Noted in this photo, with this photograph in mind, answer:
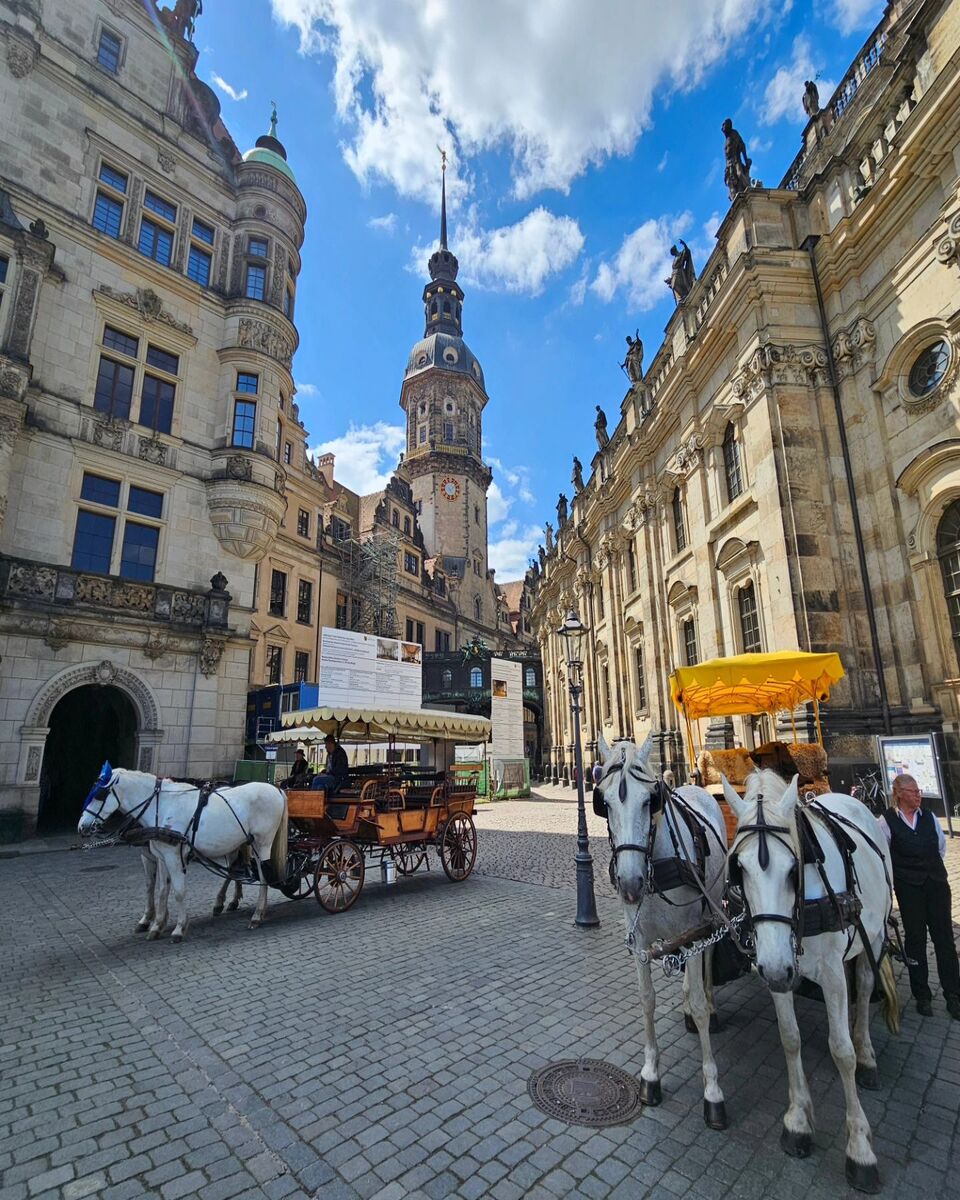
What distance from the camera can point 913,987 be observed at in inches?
193

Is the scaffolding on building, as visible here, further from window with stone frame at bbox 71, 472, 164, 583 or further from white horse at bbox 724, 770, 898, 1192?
white horse at bbox 724, 770, 898, 1192

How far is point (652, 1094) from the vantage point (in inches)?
149

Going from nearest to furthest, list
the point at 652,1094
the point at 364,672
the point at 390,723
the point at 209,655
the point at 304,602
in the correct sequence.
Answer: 1. the point at 652,1094
2. the point at 390,723
3. the point at 209,655
4. the point at 364,672
5. the point at 304,602

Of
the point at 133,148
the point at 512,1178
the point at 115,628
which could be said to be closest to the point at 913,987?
the point at 512,1178

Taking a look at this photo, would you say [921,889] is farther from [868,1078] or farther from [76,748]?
[76,748]

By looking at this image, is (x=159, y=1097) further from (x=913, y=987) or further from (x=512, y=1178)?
(x=913, y=987)

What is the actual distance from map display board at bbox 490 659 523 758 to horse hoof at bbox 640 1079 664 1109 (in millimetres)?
26779

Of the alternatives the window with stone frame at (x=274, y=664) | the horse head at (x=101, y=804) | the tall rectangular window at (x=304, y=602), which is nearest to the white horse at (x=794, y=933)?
the horse head at (x=101, y=804)

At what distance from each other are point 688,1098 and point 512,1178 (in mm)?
1345

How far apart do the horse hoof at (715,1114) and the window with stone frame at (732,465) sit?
60.4ft

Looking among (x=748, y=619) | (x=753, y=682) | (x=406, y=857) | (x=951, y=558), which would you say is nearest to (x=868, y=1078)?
(x=753, y=682)

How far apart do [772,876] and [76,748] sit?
81.5 feet

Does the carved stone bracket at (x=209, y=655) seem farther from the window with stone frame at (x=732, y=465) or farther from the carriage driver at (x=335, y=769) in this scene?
the window with stone frame at (x=732, y=465)

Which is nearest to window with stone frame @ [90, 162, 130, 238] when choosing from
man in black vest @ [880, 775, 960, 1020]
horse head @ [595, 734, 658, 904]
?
horse head @ [595, 734, 658, 904]
